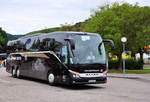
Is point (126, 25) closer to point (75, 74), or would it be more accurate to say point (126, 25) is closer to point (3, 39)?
point (75, 74)

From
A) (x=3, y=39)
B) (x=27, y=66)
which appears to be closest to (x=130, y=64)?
(x=27, y=66)

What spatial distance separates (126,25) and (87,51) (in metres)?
20.0

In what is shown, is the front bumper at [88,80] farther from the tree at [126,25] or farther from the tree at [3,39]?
the tree at [3,39]

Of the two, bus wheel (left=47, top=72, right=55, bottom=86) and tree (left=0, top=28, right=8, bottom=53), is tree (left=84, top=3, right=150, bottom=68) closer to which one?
bus wheel (left=47, top=72, right=55, bottom=86)

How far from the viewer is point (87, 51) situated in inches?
565

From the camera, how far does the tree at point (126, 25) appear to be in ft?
107

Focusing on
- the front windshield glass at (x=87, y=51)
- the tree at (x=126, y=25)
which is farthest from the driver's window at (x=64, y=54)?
the tree at (x=126, y=25)

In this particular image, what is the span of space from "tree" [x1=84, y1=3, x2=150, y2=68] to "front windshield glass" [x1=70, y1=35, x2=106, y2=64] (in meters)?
17.4

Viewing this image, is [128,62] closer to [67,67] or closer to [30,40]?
[30,40]

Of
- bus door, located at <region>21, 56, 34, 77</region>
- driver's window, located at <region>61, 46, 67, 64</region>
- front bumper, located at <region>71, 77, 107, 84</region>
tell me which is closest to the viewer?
front bumper, located at <region>71, 77, 107, 84</region>

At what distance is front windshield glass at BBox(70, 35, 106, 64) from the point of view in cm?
1409

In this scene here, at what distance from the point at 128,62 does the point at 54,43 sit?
2711 cm

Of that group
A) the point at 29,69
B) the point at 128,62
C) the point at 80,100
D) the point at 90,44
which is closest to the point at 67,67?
the point at 90,44

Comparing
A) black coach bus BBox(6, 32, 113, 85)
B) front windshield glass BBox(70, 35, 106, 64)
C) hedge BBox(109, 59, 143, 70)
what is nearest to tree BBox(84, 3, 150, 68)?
hedge BBox(109, 59, 143, 70)
